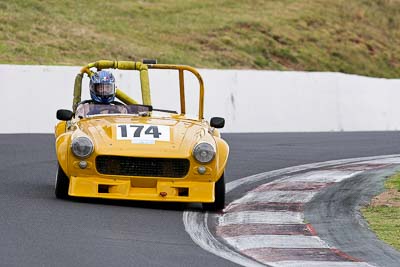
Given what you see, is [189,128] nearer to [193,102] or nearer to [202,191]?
[202,191]

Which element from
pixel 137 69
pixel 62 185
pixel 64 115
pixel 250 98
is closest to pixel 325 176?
pixel 137 69

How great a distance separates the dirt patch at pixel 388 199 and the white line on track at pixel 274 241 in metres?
2.42

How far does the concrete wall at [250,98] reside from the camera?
2078cm

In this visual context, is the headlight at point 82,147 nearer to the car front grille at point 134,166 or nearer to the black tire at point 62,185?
the car front grille at point 134,166

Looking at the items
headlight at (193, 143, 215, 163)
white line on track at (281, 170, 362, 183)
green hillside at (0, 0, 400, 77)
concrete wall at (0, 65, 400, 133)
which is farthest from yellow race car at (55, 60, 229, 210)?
green hillside at (0, 0, 400, 77)

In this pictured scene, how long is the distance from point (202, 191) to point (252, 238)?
5.25 ft

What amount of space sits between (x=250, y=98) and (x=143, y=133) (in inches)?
532

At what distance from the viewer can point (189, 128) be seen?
11.4 meters

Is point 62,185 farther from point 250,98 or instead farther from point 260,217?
point 250,98

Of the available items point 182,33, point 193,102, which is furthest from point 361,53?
point 193,102

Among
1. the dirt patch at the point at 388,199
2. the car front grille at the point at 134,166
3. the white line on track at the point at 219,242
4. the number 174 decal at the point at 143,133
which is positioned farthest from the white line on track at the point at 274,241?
the dirt patch at the point at 388,199

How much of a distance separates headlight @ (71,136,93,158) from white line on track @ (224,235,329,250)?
199 cm

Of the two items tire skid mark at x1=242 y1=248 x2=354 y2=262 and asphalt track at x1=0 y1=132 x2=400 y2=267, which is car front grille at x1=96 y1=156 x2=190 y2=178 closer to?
asphalt track at x1=0 y1=132 x2=400 y2=267

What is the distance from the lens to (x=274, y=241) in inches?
359
